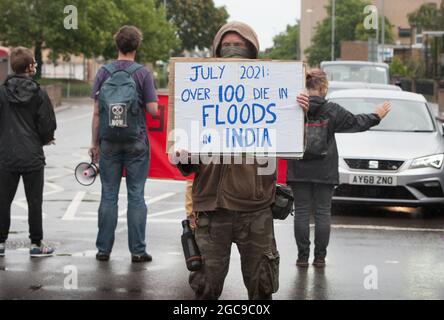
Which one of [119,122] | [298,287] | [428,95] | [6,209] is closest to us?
[298,287]

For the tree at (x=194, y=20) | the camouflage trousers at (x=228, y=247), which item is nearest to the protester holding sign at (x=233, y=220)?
the camouflage trousers at (x=228, y=247)

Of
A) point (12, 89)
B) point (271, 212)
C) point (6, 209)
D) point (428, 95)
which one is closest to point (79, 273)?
point (6, 209)

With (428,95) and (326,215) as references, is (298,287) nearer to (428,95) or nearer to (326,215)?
(326,215)

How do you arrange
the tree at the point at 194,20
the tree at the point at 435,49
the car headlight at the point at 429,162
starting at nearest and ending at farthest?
1. the car headlight at the point at 429,162
2. the tree at the point at 435,49
3. the tree at the point at 194,20

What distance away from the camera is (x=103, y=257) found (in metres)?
8.50

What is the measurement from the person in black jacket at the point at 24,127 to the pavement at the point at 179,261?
694mm

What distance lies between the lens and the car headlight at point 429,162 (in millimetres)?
11555

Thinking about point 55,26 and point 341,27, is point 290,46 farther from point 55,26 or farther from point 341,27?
point 55,26

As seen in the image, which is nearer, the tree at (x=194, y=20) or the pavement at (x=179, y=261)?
the pavement at (x=179, y=261)

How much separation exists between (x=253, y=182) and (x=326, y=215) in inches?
127

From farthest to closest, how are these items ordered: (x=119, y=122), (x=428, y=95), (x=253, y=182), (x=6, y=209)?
(x=428, y=95) < (x=6, y=209) < (x=119, y=122) < (x=253, y=182)

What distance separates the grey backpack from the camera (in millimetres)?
8094

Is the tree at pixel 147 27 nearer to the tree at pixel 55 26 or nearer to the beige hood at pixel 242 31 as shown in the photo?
the tree at pixel 55 26

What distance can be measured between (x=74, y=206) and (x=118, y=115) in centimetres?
428
